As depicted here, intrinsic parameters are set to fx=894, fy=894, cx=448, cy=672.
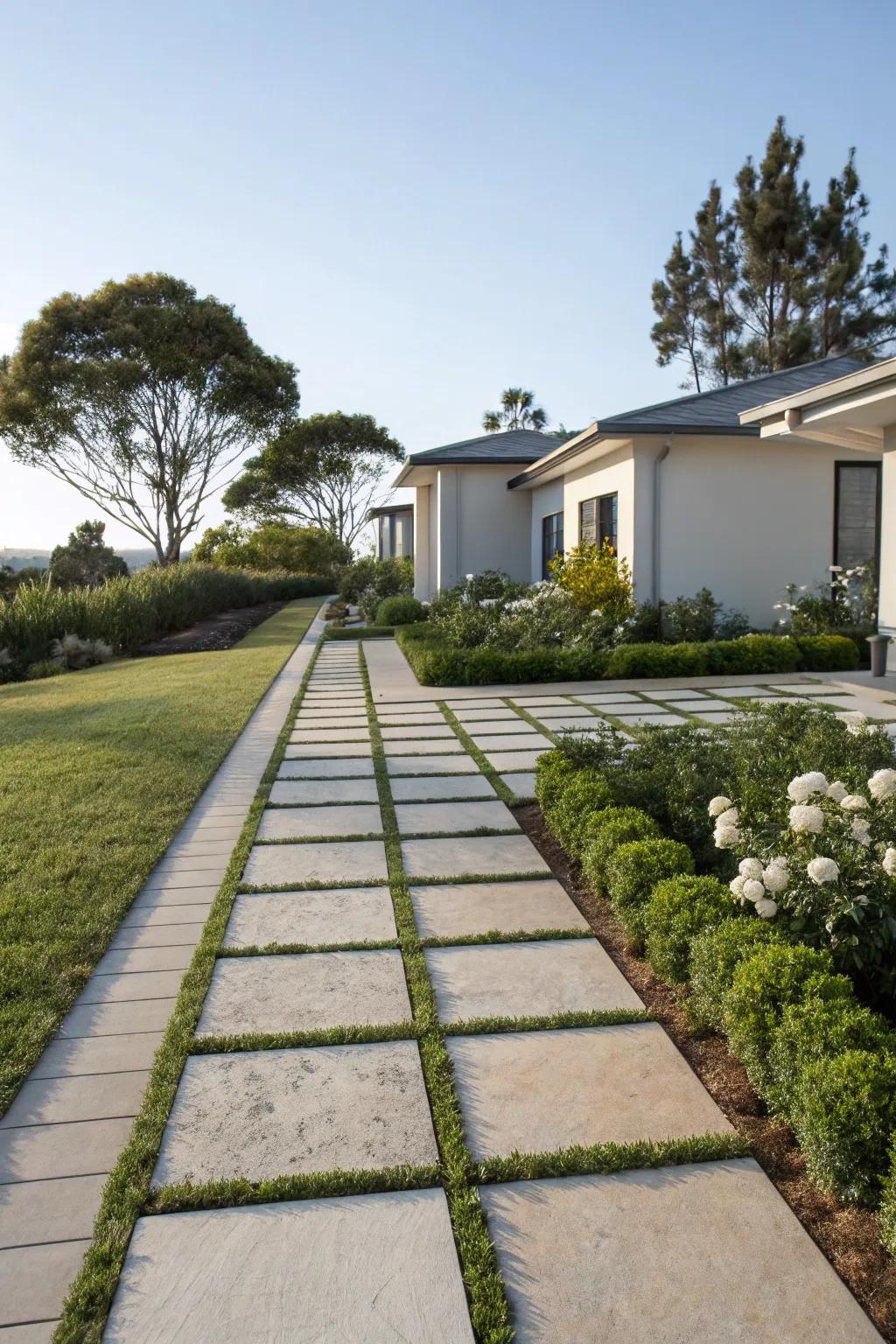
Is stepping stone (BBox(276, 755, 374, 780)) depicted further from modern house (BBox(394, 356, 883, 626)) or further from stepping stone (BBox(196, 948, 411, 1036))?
modern house (BBox(394, 356, 883, 626))

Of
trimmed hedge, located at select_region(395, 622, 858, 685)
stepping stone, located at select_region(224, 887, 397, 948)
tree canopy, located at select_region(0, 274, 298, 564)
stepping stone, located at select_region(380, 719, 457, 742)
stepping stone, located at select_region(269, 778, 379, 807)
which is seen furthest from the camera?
tree canopy, located at select_region(0, 274, 298, 564)

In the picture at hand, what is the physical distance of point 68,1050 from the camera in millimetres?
2465

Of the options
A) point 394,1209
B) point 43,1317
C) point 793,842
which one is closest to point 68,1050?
point 43,1317

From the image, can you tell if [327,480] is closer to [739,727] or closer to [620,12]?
[620,12]

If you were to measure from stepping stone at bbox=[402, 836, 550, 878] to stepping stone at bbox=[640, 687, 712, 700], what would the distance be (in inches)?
177

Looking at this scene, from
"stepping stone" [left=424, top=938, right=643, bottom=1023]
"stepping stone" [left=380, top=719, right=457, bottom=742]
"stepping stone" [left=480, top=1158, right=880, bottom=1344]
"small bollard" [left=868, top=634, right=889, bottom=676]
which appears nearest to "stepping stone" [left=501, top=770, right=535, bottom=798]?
"stepping stone" [left=380, top=719, right=457, bottom=742]

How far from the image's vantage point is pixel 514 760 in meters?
5.92

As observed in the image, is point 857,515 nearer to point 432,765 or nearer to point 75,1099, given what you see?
point 432,765

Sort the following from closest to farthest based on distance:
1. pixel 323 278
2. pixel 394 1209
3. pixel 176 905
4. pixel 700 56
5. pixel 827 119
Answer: pixel 394 1209 < pixel 176 905 < pixel 700 56 < pixel 323 278 < pixel 827 119

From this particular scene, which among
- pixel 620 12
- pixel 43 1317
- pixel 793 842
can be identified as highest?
pixel 620 12

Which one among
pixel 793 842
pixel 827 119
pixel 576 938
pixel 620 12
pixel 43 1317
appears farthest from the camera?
pixel 827 119

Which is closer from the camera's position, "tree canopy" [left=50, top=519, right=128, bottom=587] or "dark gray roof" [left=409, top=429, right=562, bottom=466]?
"dark gray roof" [left=409, top=429, right=562, bottom=466]

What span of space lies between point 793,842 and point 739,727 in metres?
2.13

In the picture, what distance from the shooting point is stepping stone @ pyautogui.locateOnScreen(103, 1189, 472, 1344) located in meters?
1.55
